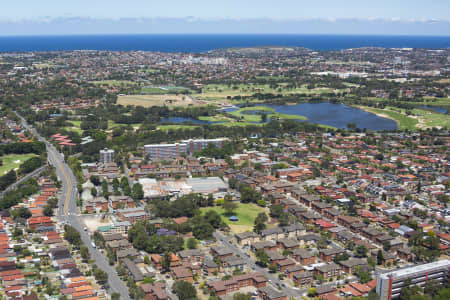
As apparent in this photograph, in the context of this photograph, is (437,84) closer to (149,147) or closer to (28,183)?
(149,147)

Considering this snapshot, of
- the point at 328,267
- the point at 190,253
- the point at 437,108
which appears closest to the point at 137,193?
the point at 190,253

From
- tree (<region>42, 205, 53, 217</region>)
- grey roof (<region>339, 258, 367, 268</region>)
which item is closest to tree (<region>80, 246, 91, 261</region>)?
tree (<region>42, 205, 53, 217</region>)

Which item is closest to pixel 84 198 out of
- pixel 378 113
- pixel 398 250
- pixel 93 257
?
pixel 93 257

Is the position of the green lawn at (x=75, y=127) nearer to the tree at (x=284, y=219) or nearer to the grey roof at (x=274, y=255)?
the tree at (x=284, y=219)

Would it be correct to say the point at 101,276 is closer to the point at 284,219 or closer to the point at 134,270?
the point at 134,270

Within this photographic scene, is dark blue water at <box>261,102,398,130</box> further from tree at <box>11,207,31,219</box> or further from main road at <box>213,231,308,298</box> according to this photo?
tree at <box>11,207,31,219</box>

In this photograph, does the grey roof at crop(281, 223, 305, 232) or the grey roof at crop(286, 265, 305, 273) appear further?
the grey roof at crop(281, 223, 305, 232)

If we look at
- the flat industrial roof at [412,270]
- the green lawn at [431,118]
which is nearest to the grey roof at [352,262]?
the flat industrial roof at [412,270]
